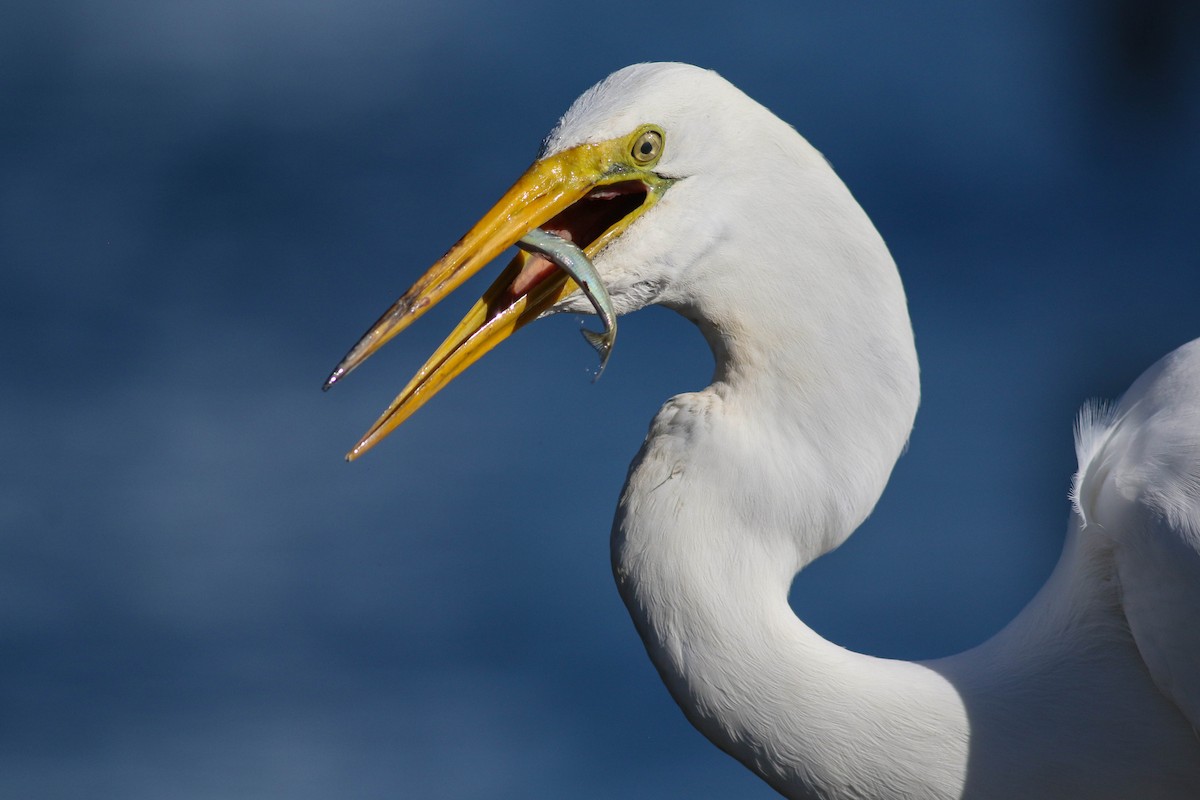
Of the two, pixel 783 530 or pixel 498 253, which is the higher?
pixel 498 253

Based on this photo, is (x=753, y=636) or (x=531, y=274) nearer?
(x=753, y=636)

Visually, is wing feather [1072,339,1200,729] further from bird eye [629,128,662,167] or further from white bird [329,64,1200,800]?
bird eye [629,128,662,167]

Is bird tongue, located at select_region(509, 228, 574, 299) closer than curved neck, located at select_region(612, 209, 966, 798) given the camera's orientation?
No

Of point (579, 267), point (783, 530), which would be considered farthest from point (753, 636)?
point (579, 267)

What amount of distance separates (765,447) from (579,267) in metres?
0.33

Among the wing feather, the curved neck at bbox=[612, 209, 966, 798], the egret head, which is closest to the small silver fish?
the egret head

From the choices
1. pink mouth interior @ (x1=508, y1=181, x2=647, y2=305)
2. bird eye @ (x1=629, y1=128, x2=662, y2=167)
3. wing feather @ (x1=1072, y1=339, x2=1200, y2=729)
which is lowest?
wing feather @ (x1=1072, y1=339, x2=1200, y2=729)

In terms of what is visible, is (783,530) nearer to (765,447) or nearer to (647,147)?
(765,447)

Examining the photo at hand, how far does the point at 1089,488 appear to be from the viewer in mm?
1963

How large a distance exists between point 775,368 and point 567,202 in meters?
0.34

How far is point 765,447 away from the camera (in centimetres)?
172

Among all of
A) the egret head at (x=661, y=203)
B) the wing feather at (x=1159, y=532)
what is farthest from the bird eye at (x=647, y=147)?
the wing feather at (x=1159, y=532)

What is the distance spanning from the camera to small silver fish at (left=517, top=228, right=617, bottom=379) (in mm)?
1663

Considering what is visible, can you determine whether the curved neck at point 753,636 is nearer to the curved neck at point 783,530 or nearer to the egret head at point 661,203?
the curved neck at point 783,530
